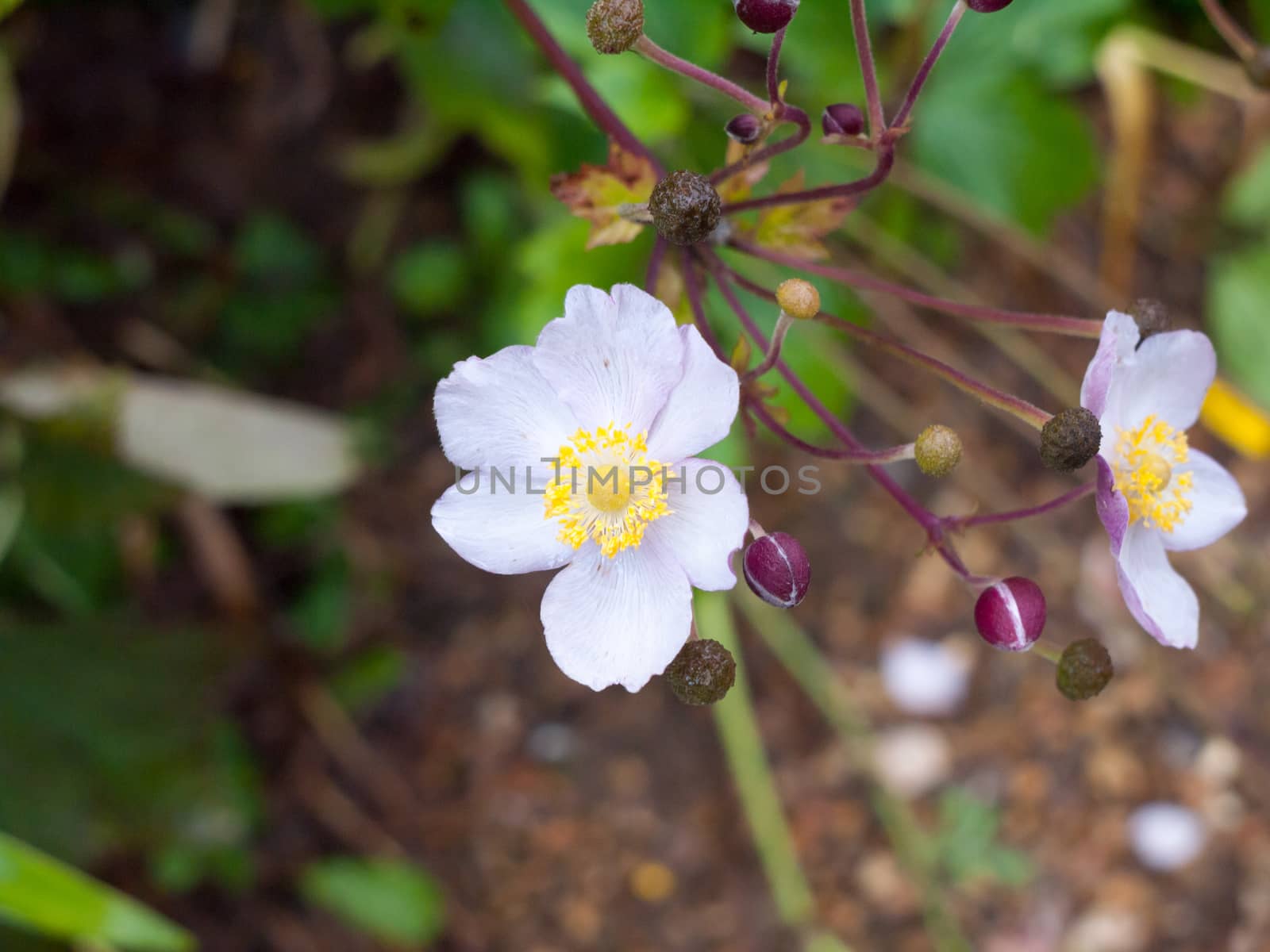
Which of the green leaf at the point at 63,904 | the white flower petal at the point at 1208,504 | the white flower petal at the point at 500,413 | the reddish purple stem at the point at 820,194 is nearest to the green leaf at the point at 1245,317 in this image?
the white flower petal at the point at 1208,504

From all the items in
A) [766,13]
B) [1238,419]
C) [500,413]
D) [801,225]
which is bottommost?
[1238,419]

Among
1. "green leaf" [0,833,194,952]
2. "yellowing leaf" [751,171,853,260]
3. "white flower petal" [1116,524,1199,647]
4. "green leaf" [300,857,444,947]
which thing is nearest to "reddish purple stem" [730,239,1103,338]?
"yellowing leaf" [751,171,853,260]

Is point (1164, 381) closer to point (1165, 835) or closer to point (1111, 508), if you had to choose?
point (1111, 508)

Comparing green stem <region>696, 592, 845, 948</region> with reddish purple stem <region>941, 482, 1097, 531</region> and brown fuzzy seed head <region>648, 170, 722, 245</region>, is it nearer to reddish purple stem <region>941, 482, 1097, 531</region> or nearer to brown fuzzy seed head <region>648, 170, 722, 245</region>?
reddish purple stem <region>941, 482, 1097, 531</region>

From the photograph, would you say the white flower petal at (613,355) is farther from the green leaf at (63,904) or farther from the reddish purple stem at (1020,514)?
the green leaf at (63,904)

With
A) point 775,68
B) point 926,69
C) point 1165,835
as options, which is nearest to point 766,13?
point 775,68

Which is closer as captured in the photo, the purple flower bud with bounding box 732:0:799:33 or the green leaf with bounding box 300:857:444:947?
the purple flower bud with bounding box 732:0:799:33

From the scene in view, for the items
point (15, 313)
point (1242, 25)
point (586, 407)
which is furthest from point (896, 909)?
point (15, 313)

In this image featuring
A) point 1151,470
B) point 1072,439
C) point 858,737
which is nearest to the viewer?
point 1072,439
